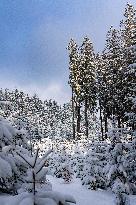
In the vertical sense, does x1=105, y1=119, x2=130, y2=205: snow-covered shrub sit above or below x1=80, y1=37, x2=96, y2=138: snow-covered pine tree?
below

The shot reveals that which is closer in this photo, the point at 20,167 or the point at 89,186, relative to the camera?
the point at 20,167

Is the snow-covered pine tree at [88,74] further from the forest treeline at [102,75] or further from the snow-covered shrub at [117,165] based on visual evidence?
the snow-covered shrub at [117,165]

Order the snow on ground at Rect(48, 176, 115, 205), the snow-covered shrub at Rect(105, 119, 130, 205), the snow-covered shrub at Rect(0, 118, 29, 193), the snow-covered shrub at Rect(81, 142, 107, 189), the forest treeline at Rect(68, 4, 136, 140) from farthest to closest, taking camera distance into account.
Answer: the forest treeline at Rect(68, 4, 136, 140) → the snow-covered shrub at Rect(81, 142, 107, 189) → the snow-covered shrub at Rect(105, 119, 130, 205) → the snow on ground at Rect(48, 176, 115, 205) → the snow-covered shrub at Rect(0, 118, 29, 193)

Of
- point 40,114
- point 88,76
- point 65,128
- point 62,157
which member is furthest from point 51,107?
point 62,157

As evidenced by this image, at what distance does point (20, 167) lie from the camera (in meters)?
5.53

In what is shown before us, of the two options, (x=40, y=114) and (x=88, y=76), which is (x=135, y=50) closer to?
(x=88, y=76)

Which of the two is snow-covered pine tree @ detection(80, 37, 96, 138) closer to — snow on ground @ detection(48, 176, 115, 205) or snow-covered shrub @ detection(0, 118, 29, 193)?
snow on ground @ detection(48, 176, 115, 205)

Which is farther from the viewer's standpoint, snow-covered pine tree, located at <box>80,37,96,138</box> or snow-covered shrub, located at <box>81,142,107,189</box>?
snow-covered pine tree, located at <box>80,37,96,138</box>

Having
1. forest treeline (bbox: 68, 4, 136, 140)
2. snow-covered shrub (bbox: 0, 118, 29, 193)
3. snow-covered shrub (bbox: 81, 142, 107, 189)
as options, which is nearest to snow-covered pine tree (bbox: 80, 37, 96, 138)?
forest treeline (bbox: 68, 4, 136, 140)

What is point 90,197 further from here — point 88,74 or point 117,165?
point 88,74

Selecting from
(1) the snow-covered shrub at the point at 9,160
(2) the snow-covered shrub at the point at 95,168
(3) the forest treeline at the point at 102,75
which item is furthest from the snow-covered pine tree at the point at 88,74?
(1) the snow-covered shrub at the point at 9,160

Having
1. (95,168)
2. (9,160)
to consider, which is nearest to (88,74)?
(95,168)

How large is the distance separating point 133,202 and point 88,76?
43709mm

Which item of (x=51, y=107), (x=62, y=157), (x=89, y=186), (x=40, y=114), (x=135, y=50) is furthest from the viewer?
(x=51, y=107)
